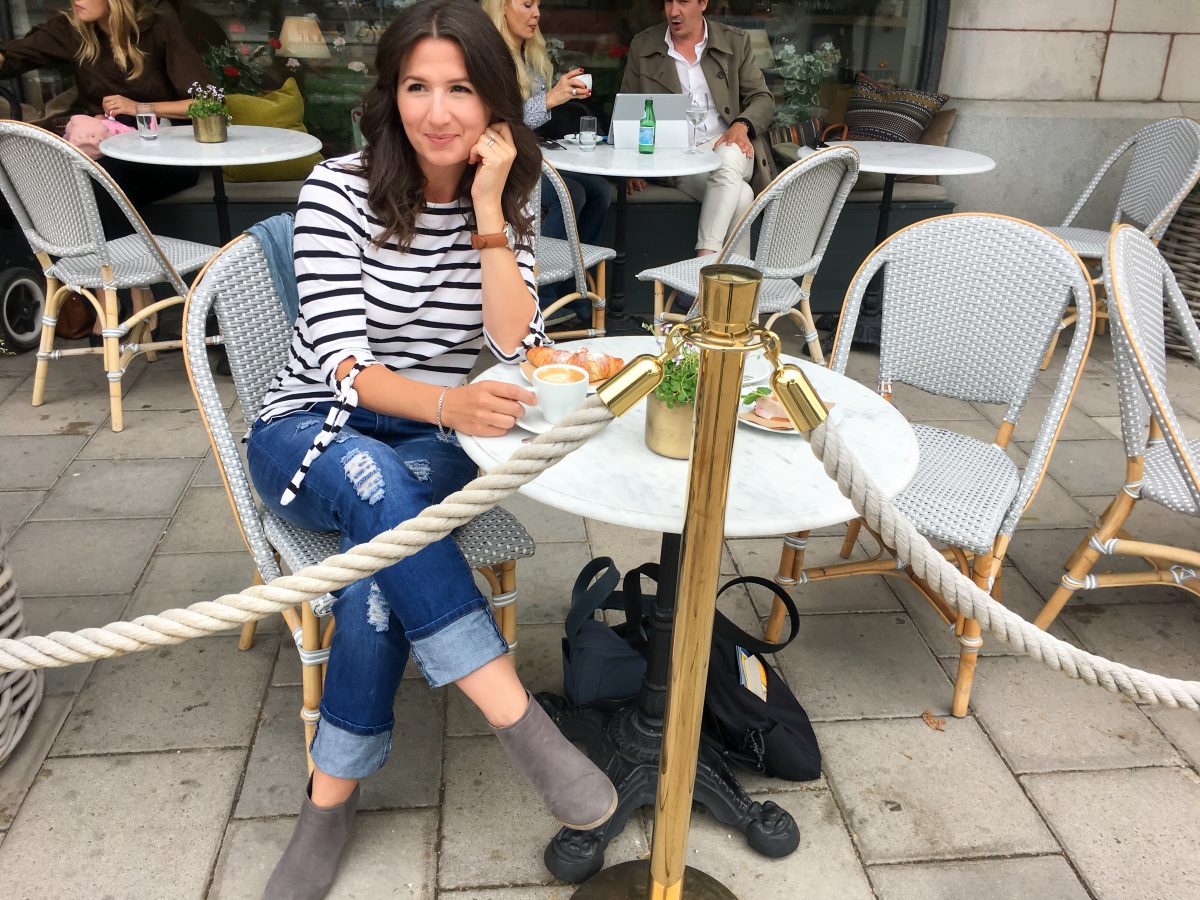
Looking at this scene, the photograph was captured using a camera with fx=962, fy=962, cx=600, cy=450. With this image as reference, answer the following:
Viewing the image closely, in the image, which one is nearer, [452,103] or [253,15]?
[452,103]

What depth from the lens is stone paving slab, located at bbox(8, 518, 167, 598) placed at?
2551 mm

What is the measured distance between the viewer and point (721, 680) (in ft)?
6.32

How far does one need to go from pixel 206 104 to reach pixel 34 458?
61.3 inches

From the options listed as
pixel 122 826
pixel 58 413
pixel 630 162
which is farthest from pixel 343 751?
pixel 630 162

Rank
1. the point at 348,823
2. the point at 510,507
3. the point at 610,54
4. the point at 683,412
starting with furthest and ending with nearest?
the point at 610,54, the point at 510,507, the point at 348,823, the point at 683,412

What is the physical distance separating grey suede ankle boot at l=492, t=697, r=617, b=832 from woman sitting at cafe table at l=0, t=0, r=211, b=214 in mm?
3542

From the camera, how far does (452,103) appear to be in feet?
5.76

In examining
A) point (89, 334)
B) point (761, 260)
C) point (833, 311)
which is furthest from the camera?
point (833, 311)

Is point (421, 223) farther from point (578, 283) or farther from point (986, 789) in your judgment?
point (578, 283)

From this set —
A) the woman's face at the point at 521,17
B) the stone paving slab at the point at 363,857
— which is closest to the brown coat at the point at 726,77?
the woman's face at the point at 521,17

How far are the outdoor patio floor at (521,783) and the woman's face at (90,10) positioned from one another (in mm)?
2250

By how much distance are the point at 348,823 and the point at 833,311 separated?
377cm

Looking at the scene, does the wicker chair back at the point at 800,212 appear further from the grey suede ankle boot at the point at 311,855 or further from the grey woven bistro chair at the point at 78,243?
the grey suede ankle boot at the point at 311,855

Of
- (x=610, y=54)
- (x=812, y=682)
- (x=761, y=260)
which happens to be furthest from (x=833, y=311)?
(x=812, y=682)
